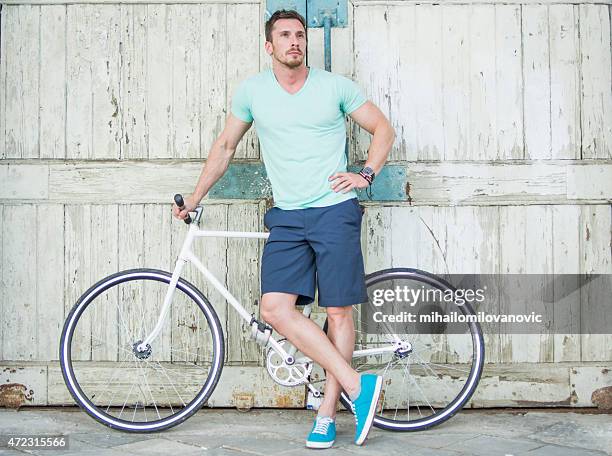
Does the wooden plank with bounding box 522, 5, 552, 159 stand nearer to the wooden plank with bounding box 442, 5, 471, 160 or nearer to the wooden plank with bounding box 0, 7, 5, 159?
the wooden plank with bounding box 442, 5, 471, 160

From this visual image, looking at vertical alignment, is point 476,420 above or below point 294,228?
below

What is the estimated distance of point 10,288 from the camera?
4.45 metres

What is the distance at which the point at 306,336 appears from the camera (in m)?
3.81

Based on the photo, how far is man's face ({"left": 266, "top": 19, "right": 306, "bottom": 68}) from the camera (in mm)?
3822

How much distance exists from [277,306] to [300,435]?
610mm

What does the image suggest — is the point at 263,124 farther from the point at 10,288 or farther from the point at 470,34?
the point at 10,288

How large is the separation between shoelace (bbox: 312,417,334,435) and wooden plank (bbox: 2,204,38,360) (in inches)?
62.5

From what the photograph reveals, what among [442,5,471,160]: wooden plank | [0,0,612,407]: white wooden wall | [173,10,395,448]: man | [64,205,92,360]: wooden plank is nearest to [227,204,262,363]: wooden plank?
[0,0,612,407]: white wooden wall

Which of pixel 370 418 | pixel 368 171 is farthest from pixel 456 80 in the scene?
pixel 370 418

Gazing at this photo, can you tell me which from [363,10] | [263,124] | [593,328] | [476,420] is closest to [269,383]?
[476,420]

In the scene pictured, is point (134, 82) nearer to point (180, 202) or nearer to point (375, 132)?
point (180, 202)

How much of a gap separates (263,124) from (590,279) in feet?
6.11

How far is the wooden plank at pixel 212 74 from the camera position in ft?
14.5

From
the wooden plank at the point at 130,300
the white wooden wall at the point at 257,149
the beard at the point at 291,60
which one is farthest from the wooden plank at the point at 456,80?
the wooden plank at the point at 130,300
